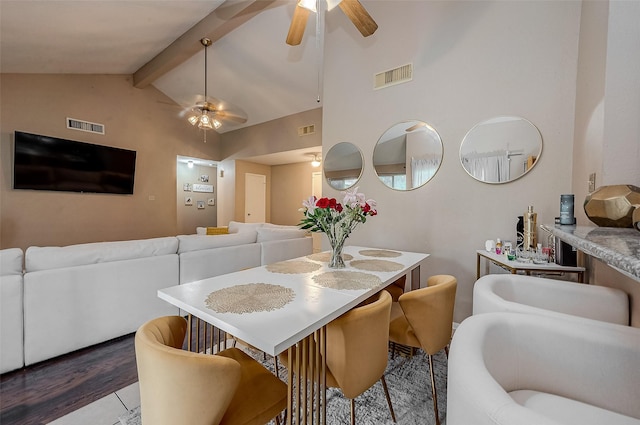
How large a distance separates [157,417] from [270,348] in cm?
41

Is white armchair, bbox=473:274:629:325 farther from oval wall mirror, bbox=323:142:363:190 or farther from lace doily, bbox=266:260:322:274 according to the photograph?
oval wall mirror, bbox=323:142:363:190

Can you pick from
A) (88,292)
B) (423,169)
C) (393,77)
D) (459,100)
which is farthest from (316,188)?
(88,292)

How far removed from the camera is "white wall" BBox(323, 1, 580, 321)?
84.0 inches

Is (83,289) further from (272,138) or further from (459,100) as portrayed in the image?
(272,138)

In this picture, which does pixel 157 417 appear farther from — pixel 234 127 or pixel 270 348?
pixel 234 127

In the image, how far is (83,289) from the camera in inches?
78.6

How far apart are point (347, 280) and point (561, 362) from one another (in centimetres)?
92

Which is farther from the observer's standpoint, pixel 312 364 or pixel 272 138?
pixel 272 138

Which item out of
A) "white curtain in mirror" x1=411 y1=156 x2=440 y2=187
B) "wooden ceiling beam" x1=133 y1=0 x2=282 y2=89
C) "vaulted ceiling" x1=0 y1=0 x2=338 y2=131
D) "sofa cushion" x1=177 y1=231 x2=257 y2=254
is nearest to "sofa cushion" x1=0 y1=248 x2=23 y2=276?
"sofa cushion" x1=177 y1=231 x2=257 y2=254

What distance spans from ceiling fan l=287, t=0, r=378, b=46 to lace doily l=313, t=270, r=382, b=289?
203 centimetres

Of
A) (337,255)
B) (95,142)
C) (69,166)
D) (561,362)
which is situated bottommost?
(561,362)

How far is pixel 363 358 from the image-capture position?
3.66 feet

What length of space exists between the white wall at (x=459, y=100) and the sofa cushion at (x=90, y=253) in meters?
2.16

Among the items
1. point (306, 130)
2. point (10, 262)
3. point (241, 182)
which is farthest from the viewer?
point (241, 182)
